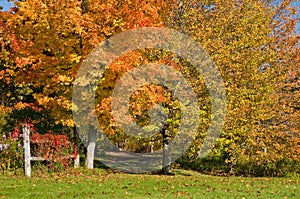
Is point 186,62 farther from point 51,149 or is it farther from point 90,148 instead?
point 51,149

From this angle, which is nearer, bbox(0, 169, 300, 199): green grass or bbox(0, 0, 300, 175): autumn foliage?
bbox(0, 169, 300, 199): green grass

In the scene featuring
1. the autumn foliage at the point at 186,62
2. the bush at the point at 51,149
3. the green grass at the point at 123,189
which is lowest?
the green grass at the point at 123,189

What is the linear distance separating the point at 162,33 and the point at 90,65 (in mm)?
2989

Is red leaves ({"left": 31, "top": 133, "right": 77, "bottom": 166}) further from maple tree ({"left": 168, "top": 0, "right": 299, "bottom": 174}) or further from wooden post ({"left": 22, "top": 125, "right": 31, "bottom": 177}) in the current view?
maple tree ({"left": 168, "top": 0, "right": 299, "bottom": 174})

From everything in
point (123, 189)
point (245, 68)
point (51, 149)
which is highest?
point (245, 68)

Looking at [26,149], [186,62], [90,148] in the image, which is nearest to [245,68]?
[186,62]

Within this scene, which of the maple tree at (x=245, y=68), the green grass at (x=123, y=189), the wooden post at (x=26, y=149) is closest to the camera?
the green grass at (x=123, y=189)

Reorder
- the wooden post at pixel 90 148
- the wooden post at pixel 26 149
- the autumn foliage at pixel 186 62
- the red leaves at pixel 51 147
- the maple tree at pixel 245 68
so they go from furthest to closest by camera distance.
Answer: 1. the wooden post at pixel 90 148
2. the maple tree at pixel 245 68
3. the red leaves at pixel 51 147
4. the wooden post at pixel 26 149
5. the autumn foliage at pixel 186 62

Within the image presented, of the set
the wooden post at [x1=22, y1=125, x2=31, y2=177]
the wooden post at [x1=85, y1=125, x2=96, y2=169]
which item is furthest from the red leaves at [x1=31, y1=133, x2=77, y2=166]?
the wooden post at [x1=85, y1=125, x2=96, y2=169]

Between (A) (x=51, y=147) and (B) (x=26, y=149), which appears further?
(A) (x=51, y=147)

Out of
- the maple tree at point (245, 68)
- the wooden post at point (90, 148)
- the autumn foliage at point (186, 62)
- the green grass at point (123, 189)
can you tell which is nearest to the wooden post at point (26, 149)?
the green grass at point (123, 189)

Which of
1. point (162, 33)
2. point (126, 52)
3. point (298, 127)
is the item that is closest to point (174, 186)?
point (126, 52)

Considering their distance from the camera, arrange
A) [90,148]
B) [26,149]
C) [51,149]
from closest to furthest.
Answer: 1. [26,149]
2. [51,149]
3. [90,148]

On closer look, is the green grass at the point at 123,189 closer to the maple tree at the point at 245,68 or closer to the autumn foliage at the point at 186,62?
the autumn foliage at the point at 186,62
